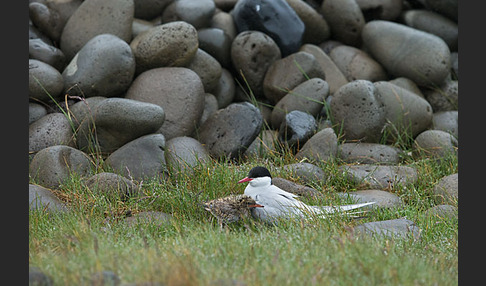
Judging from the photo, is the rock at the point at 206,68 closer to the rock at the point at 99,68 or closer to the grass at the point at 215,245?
the rock at the point at 99,68

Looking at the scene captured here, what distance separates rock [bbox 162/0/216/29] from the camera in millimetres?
7941

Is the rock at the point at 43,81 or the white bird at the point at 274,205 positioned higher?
the rock at the point at 43,81

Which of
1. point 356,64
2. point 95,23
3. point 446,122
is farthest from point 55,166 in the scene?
point 446,122

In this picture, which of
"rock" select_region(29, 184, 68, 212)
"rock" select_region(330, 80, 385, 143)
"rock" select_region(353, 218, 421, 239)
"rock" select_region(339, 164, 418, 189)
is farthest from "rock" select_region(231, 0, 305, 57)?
"rock" select_region(353, 218, 421, 239)

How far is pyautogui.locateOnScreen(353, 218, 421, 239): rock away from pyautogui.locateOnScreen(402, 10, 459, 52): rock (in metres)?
4.92

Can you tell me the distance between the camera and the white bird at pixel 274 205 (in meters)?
4.82

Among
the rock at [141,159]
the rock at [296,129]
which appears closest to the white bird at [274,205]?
the rock at [141,159]

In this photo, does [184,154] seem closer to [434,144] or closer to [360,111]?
[360,111]

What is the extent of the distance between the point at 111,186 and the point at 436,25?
5.69 m

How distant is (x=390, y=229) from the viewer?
4.53m

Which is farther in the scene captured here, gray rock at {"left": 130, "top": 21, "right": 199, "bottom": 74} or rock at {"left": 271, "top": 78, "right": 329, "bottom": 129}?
rock at {"left": 271, "top": 78, "right": 329, "bottom": 129}

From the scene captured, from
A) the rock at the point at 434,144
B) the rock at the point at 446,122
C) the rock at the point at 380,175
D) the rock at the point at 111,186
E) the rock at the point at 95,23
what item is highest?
the rock at the point at 95,23

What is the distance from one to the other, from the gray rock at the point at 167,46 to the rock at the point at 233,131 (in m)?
0.91

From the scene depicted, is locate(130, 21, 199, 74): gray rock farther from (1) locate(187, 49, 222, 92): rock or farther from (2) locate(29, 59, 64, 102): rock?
(2) locate(29, 59, 64, 102): rock
